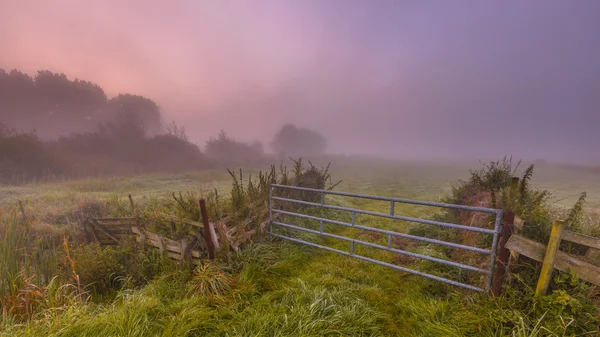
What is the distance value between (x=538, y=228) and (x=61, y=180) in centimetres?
3359

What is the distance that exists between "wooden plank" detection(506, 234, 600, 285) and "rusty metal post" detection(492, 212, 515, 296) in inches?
3.9

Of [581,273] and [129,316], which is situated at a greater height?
[581,273]

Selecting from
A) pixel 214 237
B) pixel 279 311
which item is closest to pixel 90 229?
pixel 214 237

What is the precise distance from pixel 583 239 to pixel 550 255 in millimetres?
382

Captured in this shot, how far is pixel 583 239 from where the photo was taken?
2.56m

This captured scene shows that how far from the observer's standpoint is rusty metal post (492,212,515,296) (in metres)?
3.07

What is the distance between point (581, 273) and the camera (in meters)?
2.43

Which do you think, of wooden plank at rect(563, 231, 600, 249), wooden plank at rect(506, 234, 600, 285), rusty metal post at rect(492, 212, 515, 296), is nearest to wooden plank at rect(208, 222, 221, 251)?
rusty metal post at rect(492, 212, 515, 296)

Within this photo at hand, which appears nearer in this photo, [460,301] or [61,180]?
[460,301]

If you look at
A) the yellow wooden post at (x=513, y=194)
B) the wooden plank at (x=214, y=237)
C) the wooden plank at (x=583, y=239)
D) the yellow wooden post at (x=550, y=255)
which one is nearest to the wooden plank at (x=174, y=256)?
the wooden plank at (x=214, y=237)

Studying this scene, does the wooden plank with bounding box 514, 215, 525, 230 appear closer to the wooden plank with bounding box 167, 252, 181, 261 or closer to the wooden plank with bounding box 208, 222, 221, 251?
the wooden plank with bounding box 208, 222, 221, 251

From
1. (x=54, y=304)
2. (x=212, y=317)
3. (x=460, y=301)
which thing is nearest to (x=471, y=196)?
(x=460, y=301)

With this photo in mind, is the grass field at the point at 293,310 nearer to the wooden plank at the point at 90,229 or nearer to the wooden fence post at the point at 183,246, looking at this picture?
the wooden fence post at the point at 183,246

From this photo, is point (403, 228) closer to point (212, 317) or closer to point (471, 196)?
point (471, 196)
